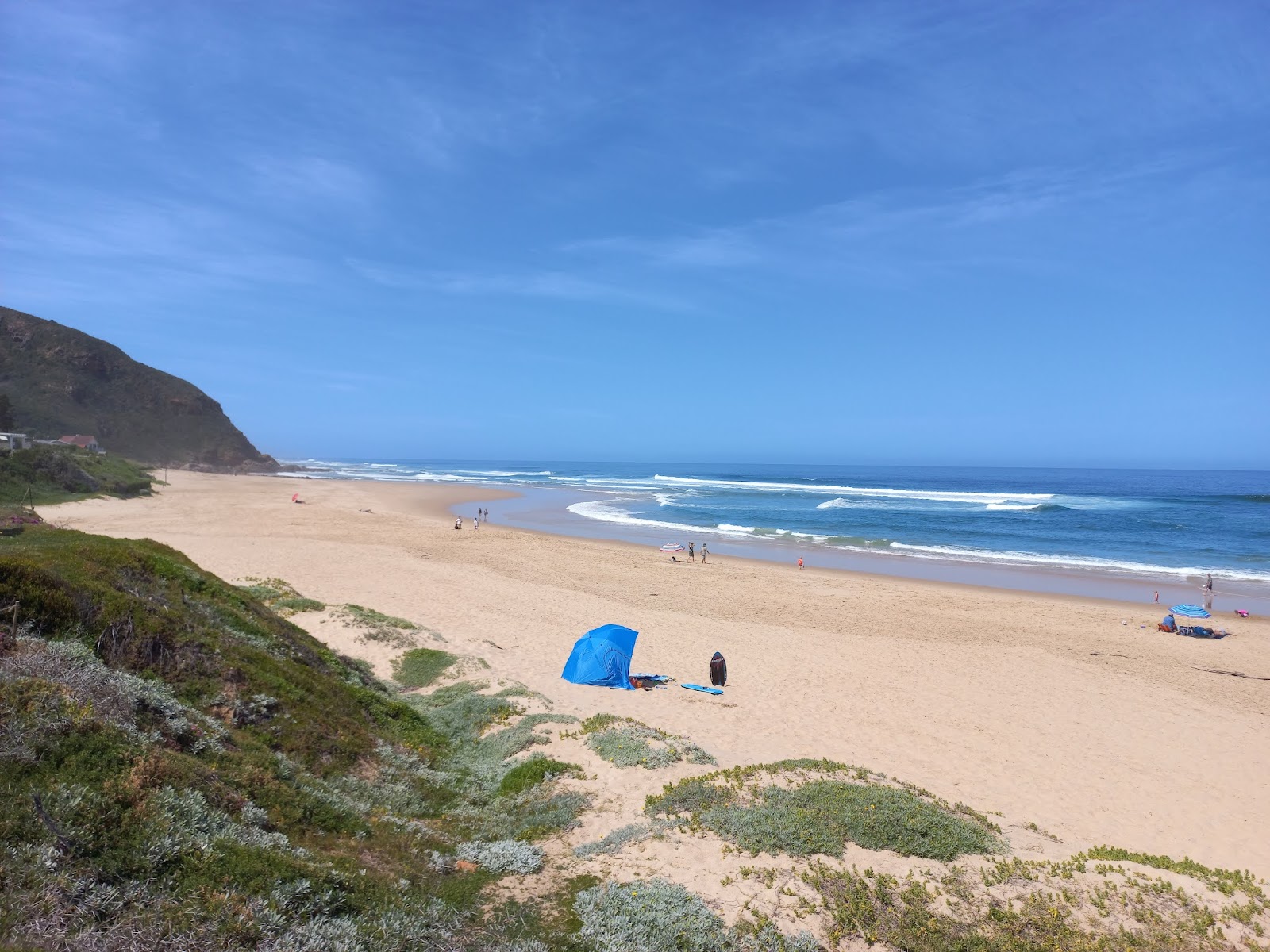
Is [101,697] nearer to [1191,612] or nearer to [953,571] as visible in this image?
[1191,612]

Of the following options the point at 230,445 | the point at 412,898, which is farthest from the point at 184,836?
the point at 230,445

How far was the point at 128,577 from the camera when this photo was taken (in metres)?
8.15

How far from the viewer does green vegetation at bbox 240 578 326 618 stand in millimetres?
14453

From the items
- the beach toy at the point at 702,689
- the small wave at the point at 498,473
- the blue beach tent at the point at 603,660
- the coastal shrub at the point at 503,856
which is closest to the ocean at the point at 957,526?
the beach toy at the point at 702,689

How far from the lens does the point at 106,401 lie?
70.8 meters

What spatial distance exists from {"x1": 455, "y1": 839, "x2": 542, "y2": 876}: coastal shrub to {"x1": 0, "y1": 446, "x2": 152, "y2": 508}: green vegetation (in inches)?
1149

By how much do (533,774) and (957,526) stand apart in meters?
43.9

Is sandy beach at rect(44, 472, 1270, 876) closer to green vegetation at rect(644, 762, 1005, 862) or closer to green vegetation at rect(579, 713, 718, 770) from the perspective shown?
green vegetation at rect(579, 713, 718, 770)

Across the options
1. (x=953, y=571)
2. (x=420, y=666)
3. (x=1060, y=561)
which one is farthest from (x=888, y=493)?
(x=420, y=666)

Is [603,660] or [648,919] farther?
[603,660]

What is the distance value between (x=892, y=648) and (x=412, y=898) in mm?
14408

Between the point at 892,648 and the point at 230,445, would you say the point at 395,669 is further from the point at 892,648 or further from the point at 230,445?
the point at 230,445

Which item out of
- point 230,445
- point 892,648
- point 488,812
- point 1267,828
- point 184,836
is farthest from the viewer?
point 230,445

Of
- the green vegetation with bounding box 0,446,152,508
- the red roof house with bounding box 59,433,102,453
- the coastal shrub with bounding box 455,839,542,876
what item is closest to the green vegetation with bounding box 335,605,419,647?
the coastal shrub with bounding box 455,839,542,876
